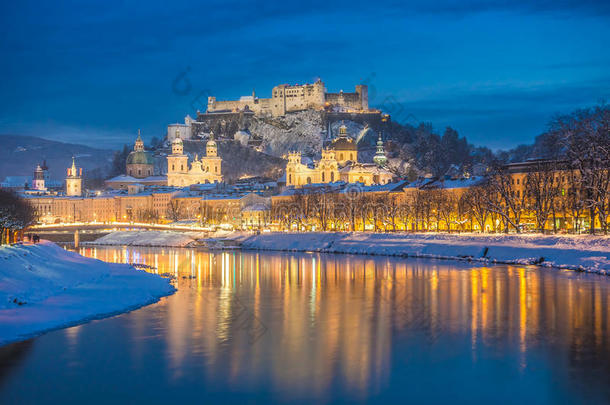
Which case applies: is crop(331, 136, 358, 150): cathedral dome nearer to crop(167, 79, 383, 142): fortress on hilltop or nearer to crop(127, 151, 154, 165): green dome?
crop(167, 79, 383, 142): fortress on hilltop

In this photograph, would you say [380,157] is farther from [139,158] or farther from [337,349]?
[337,349]

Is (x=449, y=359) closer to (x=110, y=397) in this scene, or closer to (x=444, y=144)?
(x=110, y=397)

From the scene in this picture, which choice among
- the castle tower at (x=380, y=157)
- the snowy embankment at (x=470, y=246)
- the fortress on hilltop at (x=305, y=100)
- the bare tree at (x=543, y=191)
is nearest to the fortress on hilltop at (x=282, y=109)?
the fortress on hilltop at (x=305, y=100)

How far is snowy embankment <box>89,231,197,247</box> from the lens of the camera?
9269 centimetres

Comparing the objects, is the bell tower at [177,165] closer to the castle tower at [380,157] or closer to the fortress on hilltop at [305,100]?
the fortress on hilltop at [305,100]

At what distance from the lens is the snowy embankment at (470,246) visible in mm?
46688

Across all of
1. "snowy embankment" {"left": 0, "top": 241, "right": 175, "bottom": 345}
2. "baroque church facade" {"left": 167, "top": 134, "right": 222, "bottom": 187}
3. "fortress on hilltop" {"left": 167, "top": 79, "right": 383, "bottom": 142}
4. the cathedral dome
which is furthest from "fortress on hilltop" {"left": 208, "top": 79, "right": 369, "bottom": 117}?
"snowy embankment" {"left": 0, "top": 241, "right": 175, "bottom": 345}

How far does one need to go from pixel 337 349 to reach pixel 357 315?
7.08 meters

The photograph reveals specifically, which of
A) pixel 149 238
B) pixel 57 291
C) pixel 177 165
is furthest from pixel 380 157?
pixel 57 291

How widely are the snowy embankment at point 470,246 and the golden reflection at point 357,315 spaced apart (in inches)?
98.5

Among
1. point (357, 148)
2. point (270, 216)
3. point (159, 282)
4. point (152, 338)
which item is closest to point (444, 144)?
point (357, 148)

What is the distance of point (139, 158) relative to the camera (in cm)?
18950

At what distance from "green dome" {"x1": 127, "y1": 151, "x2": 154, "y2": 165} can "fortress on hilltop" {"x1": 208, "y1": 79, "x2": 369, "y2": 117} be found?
27.3 m

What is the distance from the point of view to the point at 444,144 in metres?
176
